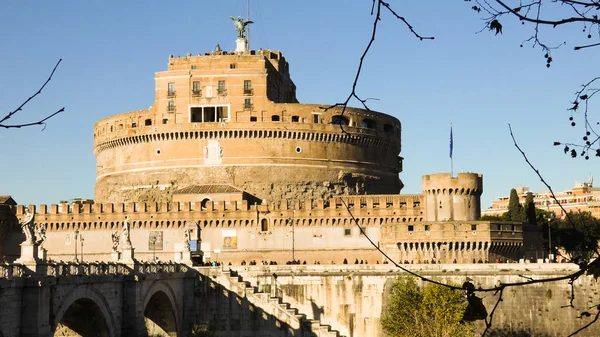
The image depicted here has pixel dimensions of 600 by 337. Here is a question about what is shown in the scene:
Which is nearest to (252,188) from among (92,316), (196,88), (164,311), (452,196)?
(196,88)

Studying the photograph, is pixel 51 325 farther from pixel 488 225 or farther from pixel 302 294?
pixel 488 225

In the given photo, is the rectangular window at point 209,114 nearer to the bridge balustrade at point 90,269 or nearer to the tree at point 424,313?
the bridge balustrade at point 90,269

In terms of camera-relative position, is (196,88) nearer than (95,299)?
No

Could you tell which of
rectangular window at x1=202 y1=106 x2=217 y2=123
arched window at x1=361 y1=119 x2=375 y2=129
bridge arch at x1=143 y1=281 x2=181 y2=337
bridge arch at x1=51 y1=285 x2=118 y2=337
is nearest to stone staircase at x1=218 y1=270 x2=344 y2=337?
bridge arch at x1=143 y1=281 x2=181 y2=337

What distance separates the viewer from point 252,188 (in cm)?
6919

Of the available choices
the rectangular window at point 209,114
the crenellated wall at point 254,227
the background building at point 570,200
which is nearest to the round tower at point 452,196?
the crenellated wall at point 254,227

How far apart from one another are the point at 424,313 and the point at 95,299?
1597 cm

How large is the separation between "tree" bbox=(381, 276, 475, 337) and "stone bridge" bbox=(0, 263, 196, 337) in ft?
32.3

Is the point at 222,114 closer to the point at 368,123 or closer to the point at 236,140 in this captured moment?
the point at 236,140

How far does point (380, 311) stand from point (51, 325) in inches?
871

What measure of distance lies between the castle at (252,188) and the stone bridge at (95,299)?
10.1 m

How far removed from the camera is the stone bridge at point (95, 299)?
28.1m

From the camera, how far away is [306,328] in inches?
1729

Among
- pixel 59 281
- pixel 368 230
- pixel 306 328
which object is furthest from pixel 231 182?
pixel 59 281
